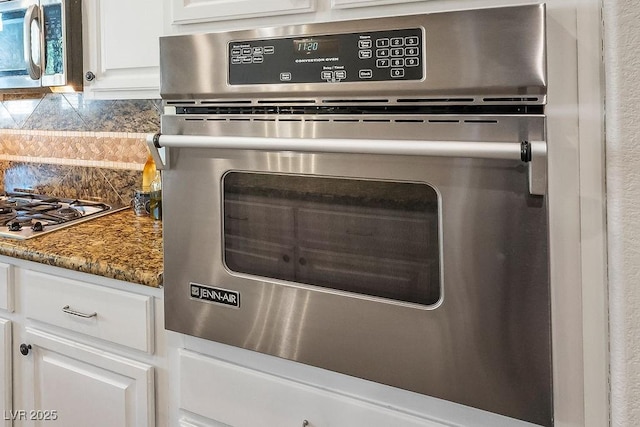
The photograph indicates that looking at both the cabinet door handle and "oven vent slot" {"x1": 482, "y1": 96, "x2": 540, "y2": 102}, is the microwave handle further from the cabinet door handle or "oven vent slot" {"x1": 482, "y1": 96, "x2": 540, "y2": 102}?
"oven vent slot" {"x1": 482, "y1": 96, "x2": 540, "y2": 102}

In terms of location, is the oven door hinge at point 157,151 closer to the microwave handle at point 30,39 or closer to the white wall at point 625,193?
the white wall at point 625,193

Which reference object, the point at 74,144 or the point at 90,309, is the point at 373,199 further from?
the point at 74,144

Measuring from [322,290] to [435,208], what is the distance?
0.25m

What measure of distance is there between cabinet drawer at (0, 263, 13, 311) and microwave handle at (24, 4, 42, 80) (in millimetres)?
714

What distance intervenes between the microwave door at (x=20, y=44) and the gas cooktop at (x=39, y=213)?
44 cm

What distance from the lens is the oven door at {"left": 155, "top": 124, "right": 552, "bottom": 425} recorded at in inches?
29.9

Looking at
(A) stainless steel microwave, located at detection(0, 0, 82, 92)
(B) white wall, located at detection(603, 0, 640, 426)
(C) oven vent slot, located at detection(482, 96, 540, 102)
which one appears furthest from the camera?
(A) stainless steel microwave, located at detection(0, 0, 82, 92)

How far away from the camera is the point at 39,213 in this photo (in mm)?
1791

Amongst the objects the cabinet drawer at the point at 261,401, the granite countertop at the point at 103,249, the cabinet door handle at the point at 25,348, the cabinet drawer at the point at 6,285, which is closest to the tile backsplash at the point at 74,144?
the granite countertop at the point at 103,249

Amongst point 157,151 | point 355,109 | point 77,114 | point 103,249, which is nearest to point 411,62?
point 355,109

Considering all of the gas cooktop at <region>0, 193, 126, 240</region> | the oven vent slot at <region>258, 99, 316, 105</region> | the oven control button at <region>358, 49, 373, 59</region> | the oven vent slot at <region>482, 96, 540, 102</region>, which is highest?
the oven control button at <region>358, 49, 373, 59</region>

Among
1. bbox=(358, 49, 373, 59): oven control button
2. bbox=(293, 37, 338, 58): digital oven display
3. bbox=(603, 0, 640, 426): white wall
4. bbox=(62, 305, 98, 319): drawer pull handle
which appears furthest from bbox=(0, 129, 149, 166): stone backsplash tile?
bbox=(603, 0, 640, 426): white wall

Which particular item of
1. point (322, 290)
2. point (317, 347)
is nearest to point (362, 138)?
point (322, 290)

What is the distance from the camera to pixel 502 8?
2.41 ft
